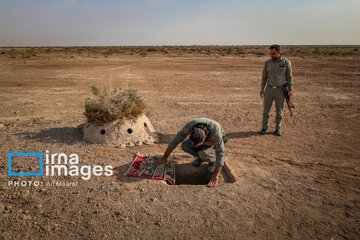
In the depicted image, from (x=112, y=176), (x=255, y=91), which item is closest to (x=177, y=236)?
(x=112, y=176)

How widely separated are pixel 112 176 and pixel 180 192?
117 centimetres

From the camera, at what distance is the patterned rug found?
3.87 metres

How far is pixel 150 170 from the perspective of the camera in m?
4.02

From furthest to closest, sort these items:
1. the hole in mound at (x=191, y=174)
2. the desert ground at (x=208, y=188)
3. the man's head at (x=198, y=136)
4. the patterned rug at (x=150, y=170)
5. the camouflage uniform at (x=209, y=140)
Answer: the hole in mound at (x=191, y=174) → the patterned rug at (x=150, y=170) → the camouflage uniform at (x=209, y=140) → the man's head at (x=198, y=136) → the desert ground at (x=208, y=188)

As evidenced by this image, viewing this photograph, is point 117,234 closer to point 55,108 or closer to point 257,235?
point 257,235

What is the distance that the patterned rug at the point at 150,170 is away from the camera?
3.87 meters

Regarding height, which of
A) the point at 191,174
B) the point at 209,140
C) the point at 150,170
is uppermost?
the point at 209,140

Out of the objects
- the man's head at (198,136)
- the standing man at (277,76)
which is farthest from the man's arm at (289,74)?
the man's head at (198,136)

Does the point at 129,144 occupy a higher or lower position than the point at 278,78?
lower

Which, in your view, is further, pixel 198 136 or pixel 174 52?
pixel 174 52

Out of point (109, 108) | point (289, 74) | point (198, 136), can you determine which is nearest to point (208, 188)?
point (198, 136)

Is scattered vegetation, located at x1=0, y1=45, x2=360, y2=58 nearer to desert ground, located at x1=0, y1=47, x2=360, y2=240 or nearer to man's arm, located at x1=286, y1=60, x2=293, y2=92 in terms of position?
desert ground, located at x1=0, y1=47, x2=360, y2=240

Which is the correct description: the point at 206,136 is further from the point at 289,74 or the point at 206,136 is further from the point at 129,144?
the point at 289,74

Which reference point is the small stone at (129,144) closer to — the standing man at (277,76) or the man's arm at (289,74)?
the standing man at (277,76)
